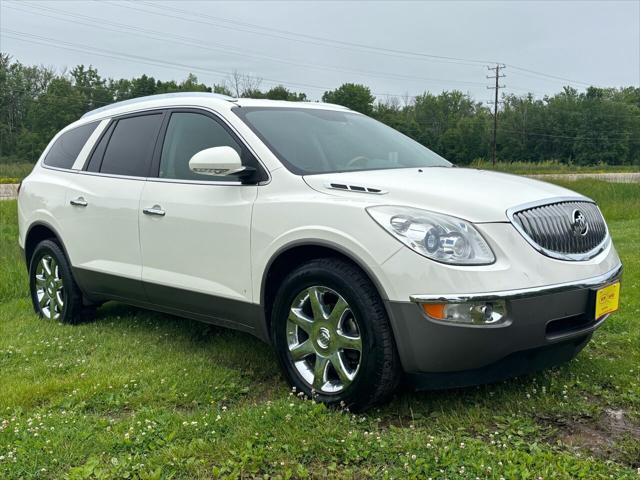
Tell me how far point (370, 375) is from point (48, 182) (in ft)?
12.1

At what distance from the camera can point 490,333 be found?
9.41 ft

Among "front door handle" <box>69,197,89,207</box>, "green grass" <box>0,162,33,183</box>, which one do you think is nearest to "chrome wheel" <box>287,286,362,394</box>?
"front door handle" <box>69,197,89,207</box>

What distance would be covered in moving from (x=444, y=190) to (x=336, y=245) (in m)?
0.62

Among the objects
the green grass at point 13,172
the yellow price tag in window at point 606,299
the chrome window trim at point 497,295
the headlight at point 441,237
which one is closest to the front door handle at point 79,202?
the headlight at point 441,237

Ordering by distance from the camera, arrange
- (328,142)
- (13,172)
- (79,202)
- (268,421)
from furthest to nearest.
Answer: (13,172), (79,202), (328,142), (268,421)

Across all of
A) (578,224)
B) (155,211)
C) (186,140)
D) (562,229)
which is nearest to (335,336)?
(562,229)

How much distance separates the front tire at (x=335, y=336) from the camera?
3078 mm

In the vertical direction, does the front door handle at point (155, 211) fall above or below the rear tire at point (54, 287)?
above

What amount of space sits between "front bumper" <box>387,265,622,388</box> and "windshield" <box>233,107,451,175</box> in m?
1.18

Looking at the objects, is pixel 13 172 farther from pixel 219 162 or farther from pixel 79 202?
pixel 219 162

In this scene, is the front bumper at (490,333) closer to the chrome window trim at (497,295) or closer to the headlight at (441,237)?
the chrome window trim at (497,295)

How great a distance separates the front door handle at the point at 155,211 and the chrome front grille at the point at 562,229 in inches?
90.5

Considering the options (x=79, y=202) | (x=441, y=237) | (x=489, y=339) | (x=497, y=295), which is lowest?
(x=489, y=339)

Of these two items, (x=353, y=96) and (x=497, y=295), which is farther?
(x=353, y=96)
